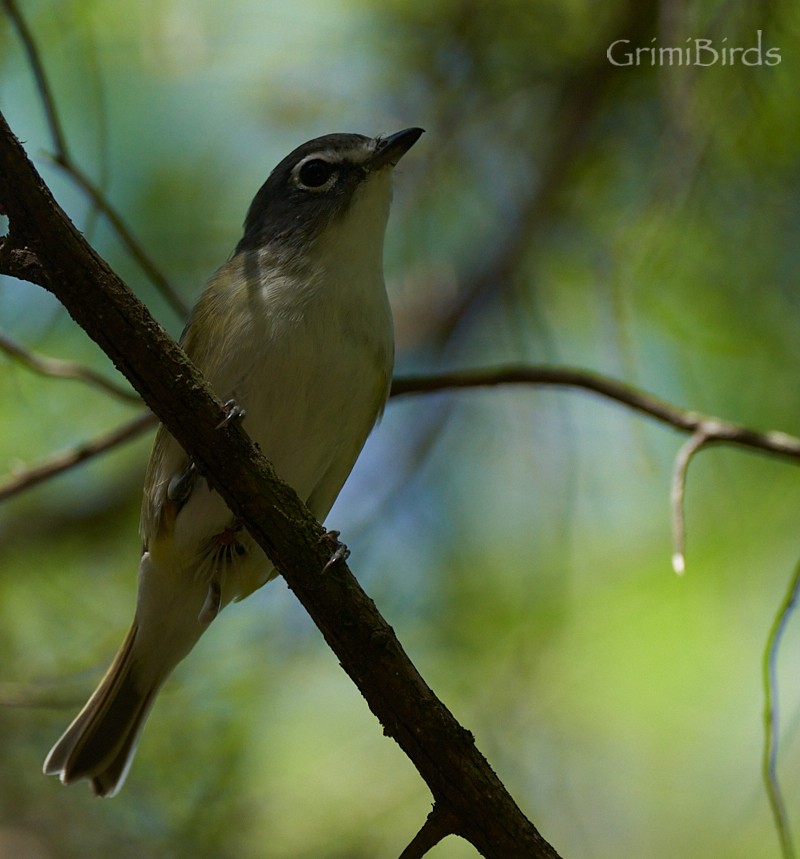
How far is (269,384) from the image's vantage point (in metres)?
3.66

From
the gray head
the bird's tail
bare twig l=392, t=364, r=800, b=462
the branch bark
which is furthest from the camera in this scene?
the bird's tail

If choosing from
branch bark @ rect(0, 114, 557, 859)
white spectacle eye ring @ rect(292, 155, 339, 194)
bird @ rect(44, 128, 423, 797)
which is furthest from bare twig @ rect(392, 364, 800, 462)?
branch bark @ rect(0, 114, 557, 859)

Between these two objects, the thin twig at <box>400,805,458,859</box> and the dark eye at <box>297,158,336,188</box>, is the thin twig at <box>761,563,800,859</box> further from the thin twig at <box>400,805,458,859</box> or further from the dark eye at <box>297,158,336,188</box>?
the dark eye at <box>297,158,336,188</box>

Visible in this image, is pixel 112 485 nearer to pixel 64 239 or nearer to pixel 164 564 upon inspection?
pixel 164 564

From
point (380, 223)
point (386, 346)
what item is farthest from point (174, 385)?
A: point (380, 223)

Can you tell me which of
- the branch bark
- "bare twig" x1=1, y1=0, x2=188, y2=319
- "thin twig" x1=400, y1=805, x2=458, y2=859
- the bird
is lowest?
"thin twig" x1=400, y1=805, x2=458, y2=859

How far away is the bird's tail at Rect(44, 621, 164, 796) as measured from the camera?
430 cm

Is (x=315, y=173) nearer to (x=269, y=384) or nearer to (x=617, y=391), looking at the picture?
(x=269, y=384)

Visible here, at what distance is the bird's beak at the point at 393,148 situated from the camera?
13.5 feet

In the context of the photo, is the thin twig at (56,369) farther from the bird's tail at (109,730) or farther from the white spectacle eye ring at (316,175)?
the white spectacle eye ring at (316,175)

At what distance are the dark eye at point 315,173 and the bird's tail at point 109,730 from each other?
1.86 m

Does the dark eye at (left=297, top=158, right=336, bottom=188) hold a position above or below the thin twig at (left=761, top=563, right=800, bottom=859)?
above

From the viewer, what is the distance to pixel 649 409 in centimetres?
384

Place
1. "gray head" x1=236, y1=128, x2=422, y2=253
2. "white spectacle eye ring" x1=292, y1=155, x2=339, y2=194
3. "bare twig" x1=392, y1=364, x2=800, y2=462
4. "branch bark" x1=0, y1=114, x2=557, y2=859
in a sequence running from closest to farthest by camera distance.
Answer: "branch bark" x1=0, y1=114, x2=557, y2=859 → "bare twig" x1=392, y1=364, x2=800, y2=462 → "gray head" x1=236, y1=128, x2=422, y2=253 → "white spectacle eye ring" x1=292, y1=155, x2=339, y2=194
